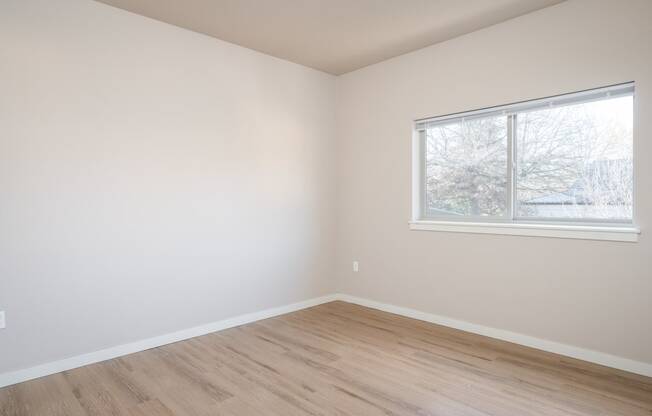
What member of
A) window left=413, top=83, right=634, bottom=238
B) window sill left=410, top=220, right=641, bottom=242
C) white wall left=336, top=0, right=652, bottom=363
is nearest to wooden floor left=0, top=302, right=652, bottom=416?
white wall left=336, top=0, right=652, bottom=363

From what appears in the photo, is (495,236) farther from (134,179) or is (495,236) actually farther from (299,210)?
(134,179)

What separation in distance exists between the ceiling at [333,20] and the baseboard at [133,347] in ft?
8.52

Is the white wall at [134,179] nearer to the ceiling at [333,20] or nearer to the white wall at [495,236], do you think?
the ceiling at [333,20]

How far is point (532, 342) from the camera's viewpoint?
3197 millimetres

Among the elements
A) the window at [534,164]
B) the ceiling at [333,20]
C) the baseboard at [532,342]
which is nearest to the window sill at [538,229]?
the window at [534,164]

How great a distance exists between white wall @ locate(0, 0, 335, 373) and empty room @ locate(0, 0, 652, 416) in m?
0.02

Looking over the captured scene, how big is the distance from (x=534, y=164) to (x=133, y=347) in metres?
3.55

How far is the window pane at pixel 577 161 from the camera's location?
289 centimetres

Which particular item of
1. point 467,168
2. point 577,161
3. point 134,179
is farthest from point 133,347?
point 577,161

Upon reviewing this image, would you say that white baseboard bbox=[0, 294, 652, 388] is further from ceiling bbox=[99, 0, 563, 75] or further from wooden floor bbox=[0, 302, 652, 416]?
ceiling bbox=[99, 0, 563, 75]

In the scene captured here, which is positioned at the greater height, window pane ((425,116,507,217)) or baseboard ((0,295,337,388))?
window pane ((425,116,507,217))

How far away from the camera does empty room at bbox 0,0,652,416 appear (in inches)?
104

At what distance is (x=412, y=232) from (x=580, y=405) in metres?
2.04

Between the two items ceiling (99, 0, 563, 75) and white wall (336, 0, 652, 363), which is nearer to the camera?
white wall (336, 0, 652, 363)
